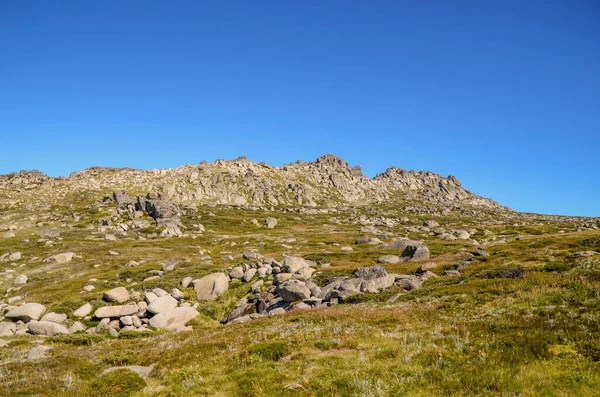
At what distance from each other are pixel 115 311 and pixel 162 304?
13.3 feet

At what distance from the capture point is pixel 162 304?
31.3 m

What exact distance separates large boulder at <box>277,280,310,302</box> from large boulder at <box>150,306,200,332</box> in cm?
839

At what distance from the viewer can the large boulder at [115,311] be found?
29.8 meters

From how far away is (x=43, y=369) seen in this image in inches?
560

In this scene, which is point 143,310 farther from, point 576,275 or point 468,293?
point 576,275

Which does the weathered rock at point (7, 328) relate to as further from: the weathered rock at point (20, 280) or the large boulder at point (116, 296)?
the weathered rock at point (20, 280)

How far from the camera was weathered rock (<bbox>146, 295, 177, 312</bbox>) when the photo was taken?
30219 millimetres

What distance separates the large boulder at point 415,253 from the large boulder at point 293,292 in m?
22.8

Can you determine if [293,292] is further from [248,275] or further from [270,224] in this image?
[270,224]

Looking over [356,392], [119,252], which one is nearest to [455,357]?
[356,392]

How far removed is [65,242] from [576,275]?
90.6 metres

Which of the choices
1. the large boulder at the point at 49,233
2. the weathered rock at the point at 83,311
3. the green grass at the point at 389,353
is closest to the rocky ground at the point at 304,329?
the green grass at the point at 389,353

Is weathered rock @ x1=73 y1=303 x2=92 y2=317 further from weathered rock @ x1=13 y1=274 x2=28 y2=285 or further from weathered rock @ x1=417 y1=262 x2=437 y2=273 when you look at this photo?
weathered rock @ x1=417 y1=262 x2=437 y2=273

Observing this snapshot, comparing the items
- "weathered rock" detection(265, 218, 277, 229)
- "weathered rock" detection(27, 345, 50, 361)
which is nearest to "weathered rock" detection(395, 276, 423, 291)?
"weathered rock" detection(27, 345, 50, 361)
